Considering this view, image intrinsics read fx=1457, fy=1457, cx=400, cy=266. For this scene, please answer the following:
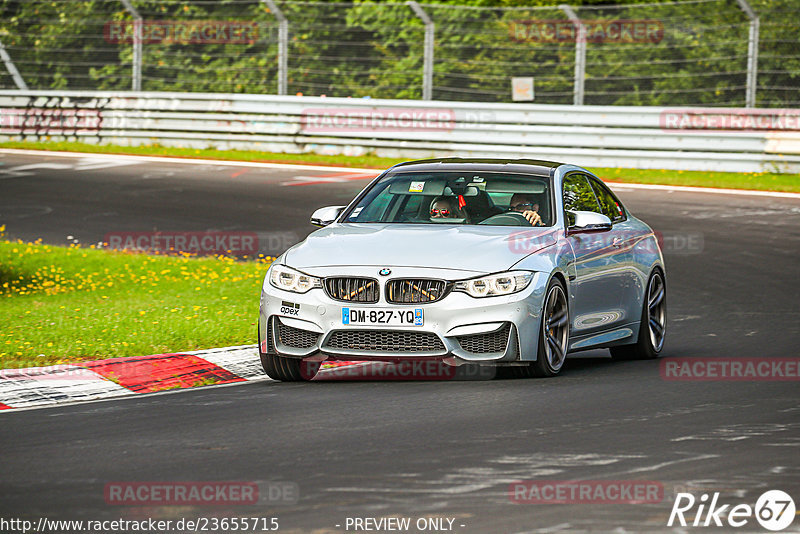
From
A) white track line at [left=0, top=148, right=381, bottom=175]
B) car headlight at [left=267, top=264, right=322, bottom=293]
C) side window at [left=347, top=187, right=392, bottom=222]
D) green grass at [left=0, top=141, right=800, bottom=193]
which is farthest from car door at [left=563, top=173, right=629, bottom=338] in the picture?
white track line at [left=0, top=148, right=381, bottom=175]

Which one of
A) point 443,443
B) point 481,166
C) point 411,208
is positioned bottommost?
point 443,443

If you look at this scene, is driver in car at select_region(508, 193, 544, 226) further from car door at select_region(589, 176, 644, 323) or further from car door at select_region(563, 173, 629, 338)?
car door at select_region(589, 176, 644, 323)

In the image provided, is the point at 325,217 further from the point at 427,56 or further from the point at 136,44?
the point at 136,44

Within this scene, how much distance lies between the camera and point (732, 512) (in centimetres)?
595

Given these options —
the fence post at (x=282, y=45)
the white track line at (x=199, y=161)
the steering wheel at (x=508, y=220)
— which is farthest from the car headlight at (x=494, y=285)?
the fence post at (x=282, y=45)

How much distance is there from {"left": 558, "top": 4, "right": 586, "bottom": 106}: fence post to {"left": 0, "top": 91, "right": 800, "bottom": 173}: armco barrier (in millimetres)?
721

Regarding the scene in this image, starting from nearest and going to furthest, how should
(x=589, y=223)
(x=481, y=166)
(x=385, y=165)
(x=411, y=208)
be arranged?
(x=589, y=223)
(x=411, y=208)
(x=481, y=166)
(x=385, y=165)

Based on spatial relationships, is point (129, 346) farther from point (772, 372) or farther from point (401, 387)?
point (772, 372)

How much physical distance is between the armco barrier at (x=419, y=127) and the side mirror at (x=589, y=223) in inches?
548

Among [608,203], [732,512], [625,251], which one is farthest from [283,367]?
[732,512]

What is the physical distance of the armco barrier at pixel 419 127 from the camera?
77.8ft

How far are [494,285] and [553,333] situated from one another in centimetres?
71

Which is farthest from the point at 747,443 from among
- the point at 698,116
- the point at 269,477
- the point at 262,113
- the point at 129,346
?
the point at 262,113

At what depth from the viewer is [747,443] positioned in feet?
24.2
